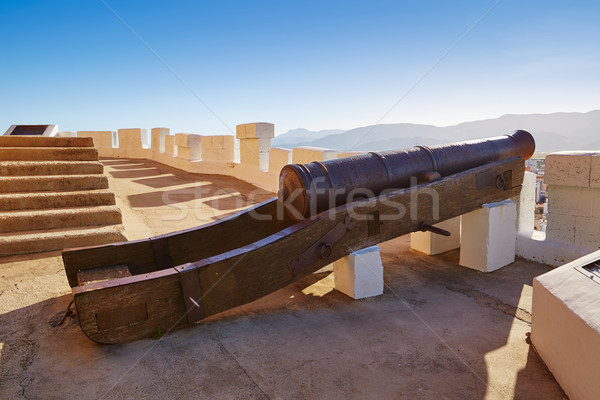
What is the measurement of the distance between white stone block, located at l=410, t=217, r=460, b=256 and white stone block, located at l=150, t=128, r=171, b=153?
905cm

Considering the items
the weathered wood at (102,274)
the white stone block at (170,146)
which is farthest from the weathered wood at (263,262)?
the white stone block at (170,146)

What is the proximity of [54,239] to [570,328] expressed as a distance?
4091 millimetres

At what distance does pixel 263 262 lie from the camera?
2592mm

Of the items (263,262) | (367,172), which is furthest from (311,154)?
(263,262)

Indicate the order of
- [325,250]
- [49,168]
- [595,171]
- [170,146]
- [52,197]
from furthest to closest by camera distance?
[170,146], [49,168], [52,197], [595,171], [325,250]

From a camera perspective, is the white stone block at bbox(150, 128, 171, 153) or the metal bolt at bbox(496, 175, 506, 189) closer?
the metal bolt at bbox(496, 175, 506, 189)

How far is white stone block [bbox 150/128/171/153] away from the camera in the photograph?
38.3ft

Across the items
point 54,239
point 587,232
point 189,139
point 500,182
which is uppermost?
point 189,139

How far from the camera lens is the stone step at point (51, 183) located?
443cm

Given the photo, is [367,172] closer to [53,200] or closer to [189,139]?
[53,200]

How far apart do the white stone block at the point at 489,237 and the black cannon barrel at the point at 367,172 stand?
1.54 feet

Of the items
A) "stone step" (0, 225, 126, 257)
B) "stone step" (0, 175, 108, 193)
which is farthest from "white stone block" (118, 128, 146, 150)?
"stone step" (0, 225, 126, 257)

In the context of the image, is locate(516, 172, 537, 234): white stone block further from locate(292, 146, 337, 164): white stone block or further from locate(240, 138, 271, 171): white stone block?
locate(240, 138, 271, 171): white stone block

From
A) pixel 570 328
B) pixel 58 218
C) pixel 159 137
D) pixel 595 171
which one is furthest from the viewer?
pixel 159 137
